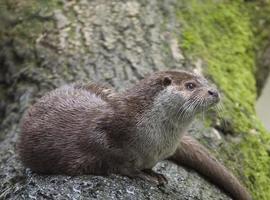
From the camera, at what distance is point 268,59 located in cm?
695

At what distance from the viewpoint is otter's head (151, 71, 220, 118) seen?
430 cm

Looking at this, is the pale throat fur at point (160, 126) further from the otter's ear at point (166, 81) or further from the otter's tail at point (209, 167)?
the otter's tail at point (209, 167)

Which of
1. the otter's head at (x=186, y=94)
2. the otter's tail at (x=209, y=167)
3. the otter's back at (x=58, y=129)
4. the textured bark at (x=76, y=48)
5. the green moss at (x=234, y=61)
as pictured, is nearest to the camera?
the otter's head at (x=186, y=94)

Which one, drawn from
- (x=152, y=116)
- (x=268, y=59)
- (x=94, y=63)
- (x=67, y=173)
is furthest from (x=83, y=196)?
(x=268, y=59)

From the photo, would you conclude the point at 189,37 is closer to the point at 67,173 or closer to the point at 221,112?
the point at 221,112

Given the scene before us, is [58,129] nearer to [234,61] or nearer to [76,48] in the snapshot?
[76,48]

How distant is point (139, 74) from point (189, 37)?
735 millimetres

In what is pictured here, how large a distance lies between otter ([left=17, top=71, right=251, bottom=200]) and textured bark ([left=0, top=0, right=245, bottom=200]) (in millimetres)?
347

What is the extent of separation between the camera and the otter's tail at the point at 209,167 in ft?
15.4

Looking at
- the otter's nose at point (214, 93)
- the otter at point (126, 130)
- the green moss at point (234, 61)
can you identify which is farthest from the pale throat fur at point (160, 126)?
the green moss at point (234, 61)

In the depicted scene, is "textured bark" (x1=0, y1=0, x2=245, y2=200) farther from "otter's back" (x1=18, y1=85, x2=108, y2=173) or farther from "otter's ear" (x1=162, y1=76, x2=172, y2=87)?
"otter's ear" (x1=162, y1=76, x2=172, y2=87)

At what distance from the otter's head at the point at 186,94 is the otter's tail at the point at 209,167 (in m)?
0.43

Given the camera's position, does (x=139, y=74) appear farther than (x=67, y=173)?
Yes

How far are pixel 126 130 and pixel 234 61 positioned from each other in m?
2.30
